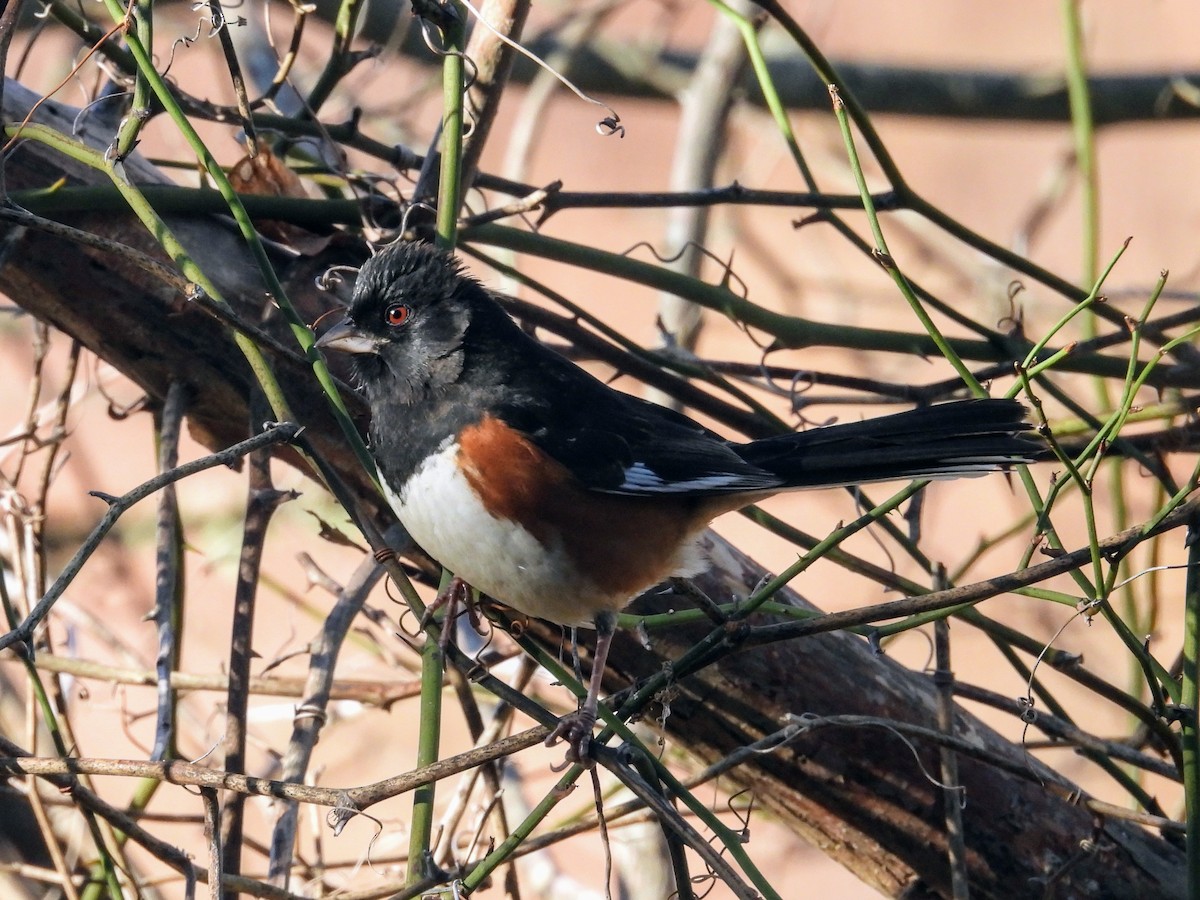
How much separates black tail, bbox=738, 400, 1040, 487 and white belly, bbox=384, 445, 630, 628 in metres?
0.41

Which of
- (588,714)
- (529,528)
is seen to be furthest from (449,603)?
(588,714)

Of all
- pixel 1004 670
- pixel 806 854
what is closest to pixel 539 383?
pixel 806 854

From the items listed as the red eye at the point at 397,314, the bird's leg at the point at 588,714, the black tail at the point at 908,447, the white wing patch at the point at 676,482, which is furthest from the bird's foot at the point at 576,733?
the red eye at the point at 397,314

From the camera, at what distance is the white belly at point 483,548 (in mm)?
1896

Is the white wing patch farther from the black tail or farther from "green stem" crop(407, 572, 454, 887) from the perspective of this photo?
"green stem" crop(407, 572, 454, 887)

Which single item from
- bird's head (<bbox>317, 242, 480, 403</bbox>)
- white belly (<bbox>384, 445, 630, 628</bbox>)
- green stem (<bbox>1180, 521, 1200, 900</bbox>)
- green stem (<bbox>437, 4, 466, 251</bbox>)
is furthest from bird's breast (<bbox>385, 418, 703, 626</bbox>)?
green stem (<bbox>1180, 521, 1200, 900</bbox>)

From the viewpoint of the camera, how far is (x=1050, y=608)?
3.95 m

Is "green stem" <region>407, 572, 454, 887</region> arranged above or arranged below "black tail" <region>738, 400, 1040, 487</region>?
below

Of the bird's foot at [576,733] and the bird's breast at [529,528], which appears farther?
the bird's breast at [529,528]

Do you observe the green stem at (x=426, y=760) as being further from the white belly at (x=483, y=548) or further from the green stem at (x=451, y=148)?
the green stem at (x=451, y=148)

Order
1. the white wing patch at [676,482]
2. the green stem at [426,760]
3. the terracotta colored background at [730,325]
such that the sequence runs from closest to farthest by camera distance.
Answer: the green stem at [426,760] < the white wing patch at [676,482] < the terracotta colored background at [730,325]

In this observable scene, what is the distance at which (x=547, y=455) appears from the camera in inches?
80.8

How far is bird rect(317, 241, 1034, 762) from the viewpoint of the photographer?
75.5 inches

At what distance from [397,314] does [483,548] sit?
19.1 inches
